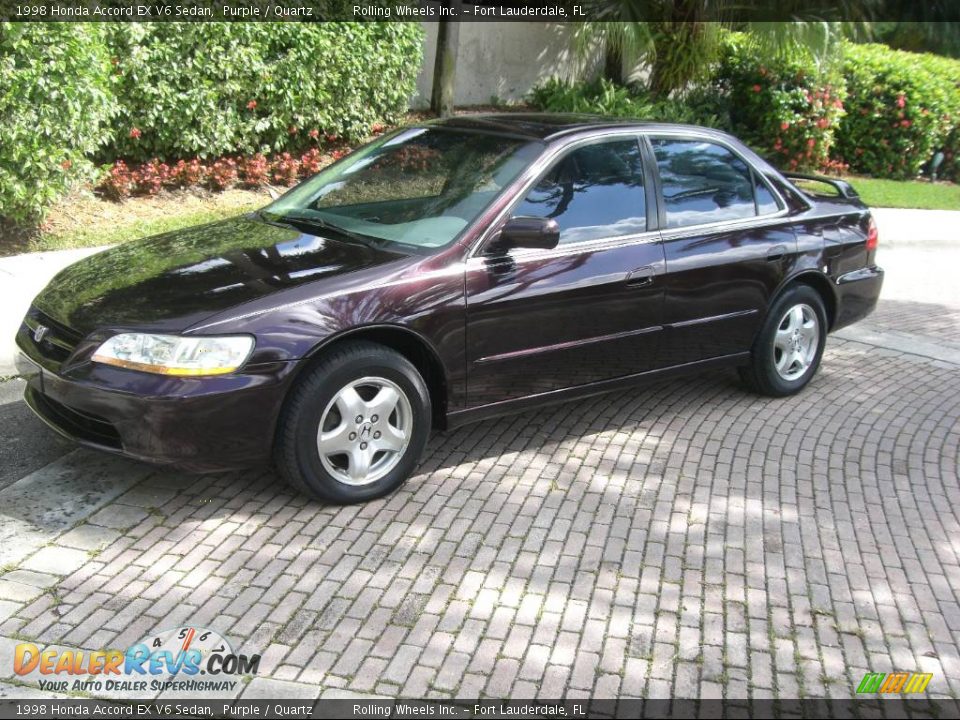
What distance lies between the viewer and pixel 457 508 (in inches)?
185

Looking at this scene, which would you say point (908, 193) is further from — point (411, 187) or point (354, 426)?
point (354, 426)

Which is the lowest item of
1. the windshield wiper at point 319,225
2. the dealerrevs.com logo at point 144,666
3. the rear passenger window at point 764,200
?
the dealerrevs.com logo at point 144,666

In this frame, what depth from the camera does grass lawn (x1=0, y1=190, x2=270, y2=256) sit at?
884 centimetres

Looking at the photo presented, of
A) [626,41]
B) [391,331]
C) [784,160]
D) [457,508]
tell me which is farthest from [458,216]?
[784,160]

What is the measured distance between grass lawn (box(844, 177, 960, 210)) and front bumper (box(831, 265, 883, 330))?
27.8 feet

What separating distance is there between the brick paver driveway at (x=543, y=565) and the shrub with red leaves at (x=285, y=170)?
6.33 metres

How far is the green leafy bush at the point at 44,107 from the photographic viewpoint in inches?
311

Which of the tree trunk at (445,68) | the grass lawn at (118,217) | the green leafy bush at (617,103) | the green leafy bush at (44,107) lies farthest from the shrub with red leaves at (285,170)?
the green leafy bush at (617,103)

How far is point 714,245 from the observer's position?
5754 mm

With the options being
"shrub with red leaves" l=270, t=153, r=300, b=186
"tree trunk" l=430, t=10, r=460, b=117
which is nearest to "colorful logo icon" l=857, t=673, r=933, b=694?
"shrub with red leaves" l=270, t=153, r=300, b=186

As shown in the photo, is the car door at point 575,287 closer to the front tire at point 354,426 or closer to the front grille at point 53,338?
the front tire at point 354,426

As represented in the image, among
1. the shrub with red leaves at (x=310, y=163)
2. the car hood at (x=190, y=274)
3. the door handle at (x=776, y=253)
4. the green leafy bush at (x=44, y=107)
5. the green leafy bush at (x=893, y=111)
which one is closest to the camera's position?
the car hood at (x=190, y=274)

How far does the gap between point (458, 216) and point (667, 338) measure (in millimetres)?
1433

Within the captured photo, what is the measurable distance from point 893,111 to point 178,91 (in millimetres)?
12440
